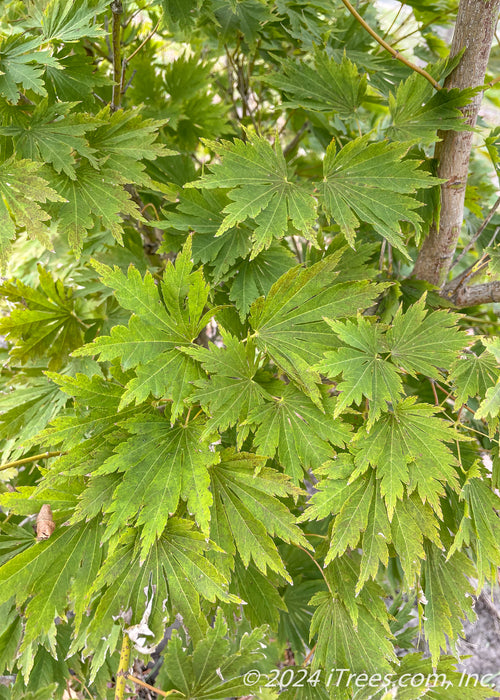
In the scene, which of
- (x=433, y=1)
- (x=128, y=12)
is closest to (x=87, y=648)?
(x=128, y=12)

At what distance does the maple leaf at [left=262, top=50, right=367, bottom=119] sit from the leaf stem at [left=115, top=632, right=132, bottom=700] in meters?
1.00

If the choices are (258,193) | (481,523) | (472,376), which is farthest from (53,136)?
(481,523)

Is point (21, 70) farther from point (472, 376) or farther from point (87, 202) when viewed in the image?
point (472, 376)

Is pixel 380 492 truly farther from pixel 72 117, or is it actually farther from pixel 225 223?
pixel 72 117

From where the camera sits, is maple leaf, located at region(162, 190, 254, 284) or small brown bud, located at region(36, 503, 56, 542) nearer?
small brown bud, located at region(36, 503, 56, 542)

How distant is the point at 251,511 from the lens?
763mm

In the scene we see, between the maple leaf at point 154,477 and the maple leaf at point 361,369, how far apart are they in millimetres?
213

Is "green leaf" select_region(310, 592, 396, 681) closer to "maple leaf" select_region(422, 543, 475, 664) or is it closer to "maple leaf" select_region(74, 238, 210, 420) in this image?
"maple leaf" select_region(422, 543, 475, 664)

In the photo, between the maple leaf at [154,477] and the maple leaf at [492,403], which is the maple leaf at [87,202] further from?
the maple leaf at [492,403]

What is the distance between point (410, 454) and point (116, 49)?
35.3 inches

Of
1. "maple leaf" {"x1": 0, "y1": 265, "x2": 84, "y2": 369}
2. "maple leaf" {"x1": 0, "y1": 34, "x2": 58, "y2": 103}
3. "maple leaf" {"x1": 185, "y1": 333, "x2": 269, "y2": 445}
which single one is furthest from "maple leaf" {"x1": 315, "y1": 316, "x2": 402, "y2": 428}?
"maple leaf" {"x1": 0, "y1": 265, "x2": 84, "y2": 369}

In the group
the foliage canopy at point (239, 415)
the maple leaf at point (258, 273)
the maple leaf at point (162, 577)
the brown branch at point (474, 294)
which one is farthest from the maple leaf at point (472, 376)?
the maple leaf at point (162, 577)

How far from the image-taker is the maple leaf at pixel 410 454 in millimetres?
732

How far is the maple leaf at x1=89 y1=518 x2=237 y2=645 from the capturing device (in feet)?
2.38
